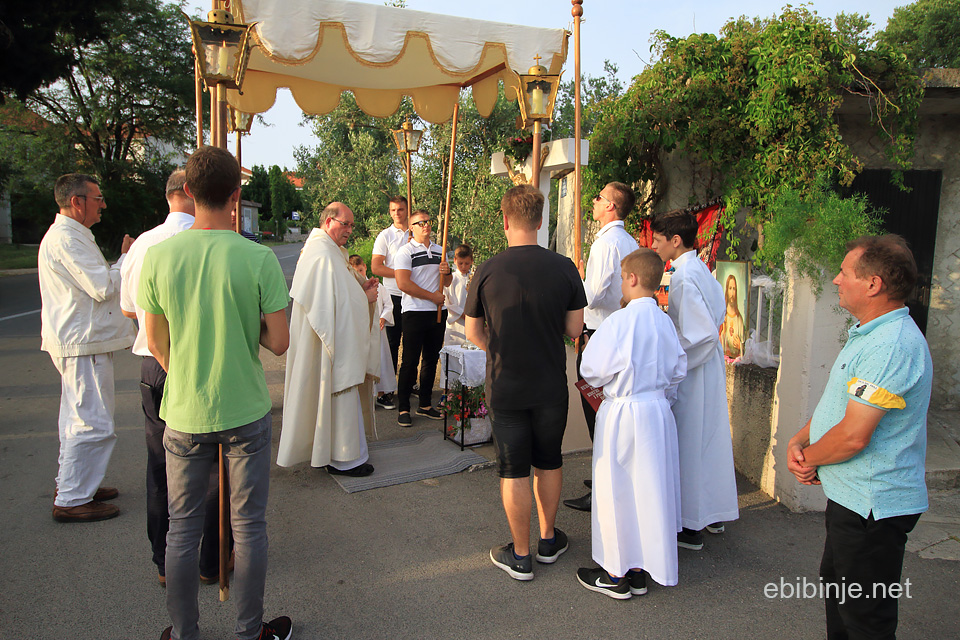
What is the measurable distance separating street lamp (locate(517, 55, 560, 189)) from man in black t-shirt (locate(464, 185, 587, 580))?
1473mm

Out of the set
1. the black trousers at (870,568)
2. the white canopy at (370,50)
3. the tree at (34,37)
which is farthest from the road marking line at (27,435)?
the tree at (34,37)

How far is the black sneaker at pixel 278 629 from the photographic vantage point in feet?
8.43

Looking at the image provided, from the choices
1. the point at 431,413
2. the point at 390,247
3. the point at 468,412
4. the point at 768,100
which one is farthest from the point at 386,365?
the point at 768,100

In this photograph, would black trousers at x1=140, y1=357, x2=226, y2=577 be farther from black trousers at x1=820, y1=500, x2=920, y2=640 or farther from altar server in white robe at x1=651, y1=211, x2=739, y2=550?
black trousers at x1=820, y1=500, x2=920, y2=640

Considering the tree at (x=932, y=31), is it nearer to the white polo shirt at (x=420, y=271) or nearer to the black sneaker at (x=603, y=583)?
the white polo shirt at (x=420, y=271)

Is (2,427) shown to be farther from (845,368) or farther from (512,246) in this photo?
(845,368)

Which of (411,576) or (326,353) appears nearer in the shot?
(411,576)

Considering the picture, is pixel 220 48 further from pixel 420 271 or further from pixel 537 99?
pixel 420 271

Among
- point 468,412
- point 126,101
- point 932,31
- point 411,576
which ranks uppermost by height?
point 932,31

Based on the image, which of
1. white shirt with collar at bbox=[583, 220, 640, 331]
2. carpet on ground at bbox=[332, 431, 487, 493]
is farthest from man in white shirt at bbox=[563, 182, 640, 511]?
carpet on ground at bbox=[332, 431, 487, 493]

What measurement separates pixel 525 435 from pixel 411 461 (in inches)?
73.4

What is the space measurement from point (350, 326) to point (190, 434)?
1.91 m

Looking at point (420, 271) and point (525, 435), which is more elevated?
point (420, 271)

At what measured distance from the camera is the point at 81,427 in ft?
12.0
